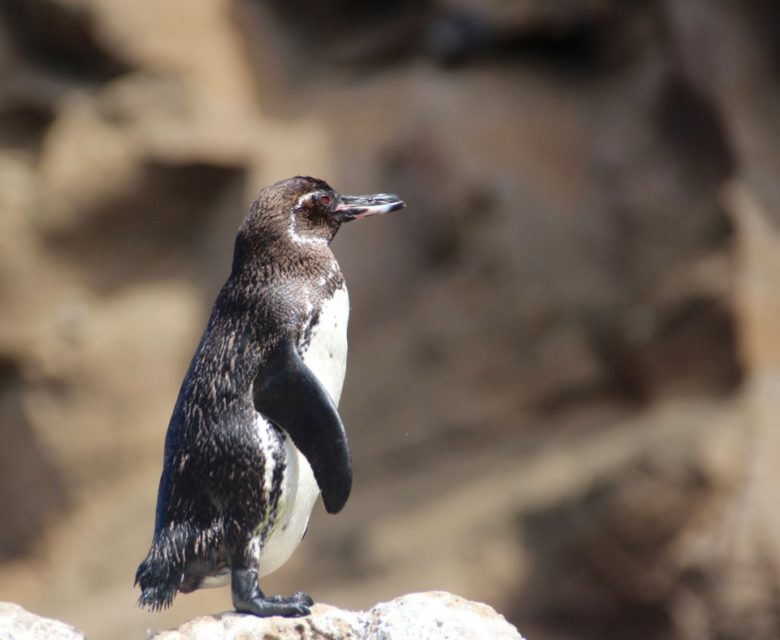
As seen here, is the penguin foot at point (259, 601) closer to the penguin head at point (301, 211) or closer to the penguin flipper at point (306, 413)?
the penguin flipper at point (306, 413)

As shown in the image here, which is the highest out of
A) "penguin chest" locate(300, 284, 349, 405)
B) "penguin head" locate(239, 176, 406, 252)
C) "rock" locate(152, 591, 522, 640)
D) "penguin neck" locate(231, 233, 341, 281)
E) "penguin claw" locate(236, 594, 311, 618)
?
"penguin head" locate(239, 176, 406, 252)

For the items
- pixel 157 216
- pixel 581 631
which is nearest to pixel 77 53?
pixel 157 216

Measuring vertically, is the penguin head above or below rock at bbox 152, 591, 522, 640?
above

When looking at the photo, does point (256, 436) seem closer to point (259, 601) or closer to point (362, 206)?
point (259, 601)

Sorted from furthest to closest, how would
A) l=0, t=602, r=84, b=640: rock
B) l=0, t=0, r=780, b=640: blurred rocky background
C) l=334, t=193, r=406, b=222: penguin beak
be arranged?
1. l=0, t=0, r=780, b=640: blurred rocky background
2. l=334, t=193, r=406, b=222: penguin beak
3. l=0, t=602, r=84, b=640: rock

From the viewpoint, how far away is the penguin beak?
3760 mm

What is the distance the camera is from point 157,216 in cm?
932

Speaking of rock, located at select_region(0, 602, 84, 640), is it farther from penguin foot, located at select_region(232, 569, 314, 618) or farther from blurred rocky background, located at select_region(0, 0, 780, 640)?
blurred rocky background, located at select_region(0, 0, 780, 640)

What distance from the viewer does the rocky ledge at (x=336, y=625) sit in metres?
3.16

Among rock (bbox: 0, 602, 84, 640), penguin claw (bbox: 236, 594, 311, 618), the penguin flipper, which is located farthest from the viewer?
the penguin flipper

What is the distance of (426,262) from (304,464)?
18.2ft

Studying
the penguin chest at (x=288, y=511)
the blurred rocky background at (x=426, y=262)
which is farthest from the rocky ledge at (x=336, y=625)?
the blurred rocky background at (x=426, y=262)

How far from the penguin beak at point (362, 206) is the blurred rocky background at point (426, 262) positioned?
13.4 ft

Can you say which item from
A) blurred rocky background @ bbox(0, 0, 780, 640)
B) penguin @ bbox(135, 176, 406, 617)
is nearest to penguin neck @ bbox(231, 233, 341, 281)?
penguin @ bbox(135, 176, 406, 617)
